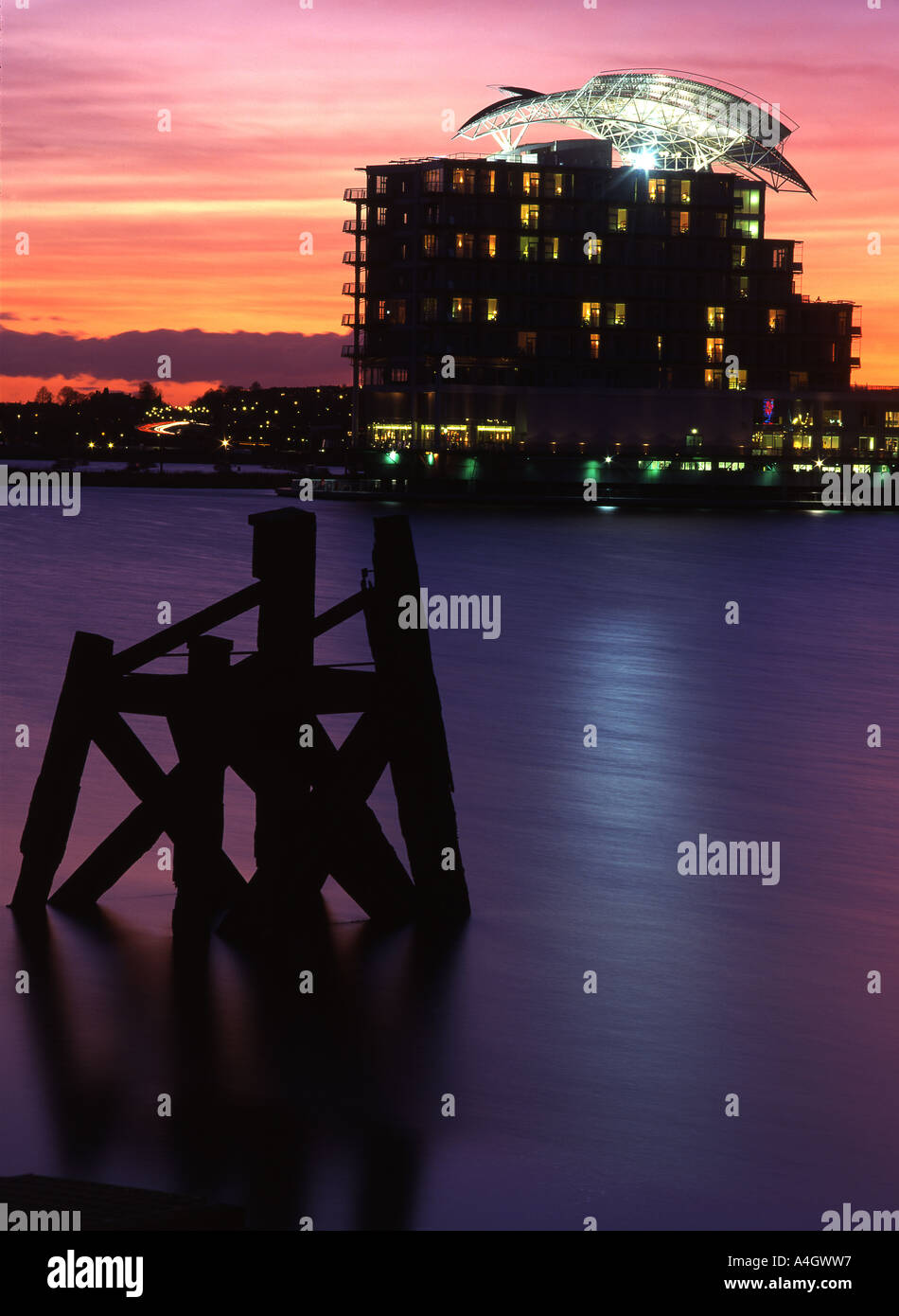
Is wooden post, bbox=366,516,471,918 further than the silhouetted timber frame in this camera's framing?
Yes

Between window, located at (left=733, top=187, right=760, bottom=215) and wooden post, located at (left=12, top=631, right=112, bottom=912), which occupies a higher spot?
window, located at (left=733, top=187, right=760, bottom=215)

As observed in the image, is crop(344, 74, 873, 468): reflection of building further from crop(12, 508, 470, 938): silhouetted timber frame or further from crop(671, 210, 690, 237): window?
crop(12, 508, 470, 938): silhouetted timber frame

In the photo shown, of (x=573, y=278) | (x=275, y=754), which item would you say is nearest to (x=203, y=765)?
(x=275, y=754)

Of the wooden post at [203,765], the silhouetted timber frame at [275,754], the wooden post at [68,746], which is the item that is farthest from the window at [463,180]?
the wooden post at [203,765]

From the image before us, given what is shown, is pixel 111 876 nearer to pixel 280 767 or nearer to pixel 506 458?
pixel 280 767

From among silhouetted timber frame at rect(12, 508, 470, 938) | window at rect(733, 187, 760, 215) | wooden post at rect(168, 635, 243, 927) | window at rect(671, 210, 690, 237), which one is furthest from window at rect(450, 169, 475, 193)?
wooden post at rect(168, 635, 243, 927)

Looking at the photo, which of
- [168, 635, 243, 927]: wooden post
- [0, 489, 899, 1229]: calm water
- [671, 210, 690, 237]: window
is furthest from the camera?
[671, 210, 690, 237]: window

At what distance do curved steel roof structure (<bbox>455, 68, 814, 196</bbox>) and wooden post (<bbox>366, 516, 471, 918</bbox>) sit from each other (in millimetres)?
140525

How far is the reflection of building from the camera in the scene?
5748 inches

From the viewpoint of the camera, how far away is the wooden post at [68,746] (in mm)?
14992

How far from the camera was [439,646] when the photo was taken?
4581 cm

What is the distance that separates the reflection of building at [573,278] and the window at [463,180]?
8 centimetres

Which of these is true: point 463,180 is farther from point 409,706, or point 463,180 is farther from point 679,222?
point 409,706

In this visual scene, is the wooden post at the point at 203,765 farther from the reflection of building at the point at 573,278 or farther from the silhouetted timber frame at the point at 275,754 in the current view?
the reflection of building at the point at 573,278
